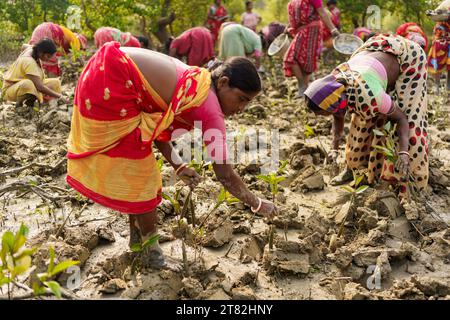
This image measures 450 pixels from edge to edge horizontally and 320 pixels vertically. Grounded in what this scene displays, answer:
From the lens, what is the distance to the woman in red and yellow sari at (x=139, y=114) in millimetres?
2170

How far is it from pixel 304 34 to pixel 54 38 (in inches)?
127

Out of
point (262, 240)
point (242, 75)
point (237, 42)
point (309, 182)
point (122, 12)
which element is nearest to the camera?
point (242, 75)

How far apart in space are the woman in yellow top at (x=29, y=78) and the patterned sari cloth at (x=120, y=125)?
10.3ft

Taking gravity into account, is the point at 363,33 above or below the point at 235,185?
above

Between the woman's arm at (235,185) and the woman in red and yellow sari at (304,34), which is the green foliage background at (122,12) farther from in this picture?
the woman's arm at (235,185)

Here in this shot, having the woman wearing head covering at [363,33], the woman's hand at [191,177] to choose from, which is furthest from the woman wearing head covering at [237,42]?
the woman's hand at [191,177]

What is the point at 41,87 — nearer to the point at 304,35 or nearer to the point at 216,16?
the point at 304,35

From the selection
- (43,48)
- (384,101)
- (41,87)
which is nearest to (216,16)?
(43,48)

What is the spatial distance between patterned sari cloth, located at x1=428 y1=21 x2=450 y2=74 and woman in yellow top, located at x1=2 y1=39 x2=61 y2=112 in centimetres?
463

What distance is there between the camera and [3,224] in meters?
3.03

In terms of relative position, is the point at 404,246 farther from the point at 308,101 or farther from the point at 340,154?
the point at 340,154

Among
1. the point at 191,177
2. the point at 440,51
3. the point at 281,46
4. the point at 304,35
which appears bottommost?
the point at 191,177

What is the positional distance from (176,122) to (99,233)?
2.92 feet

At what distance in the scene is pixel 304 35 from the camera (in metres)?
5.93
